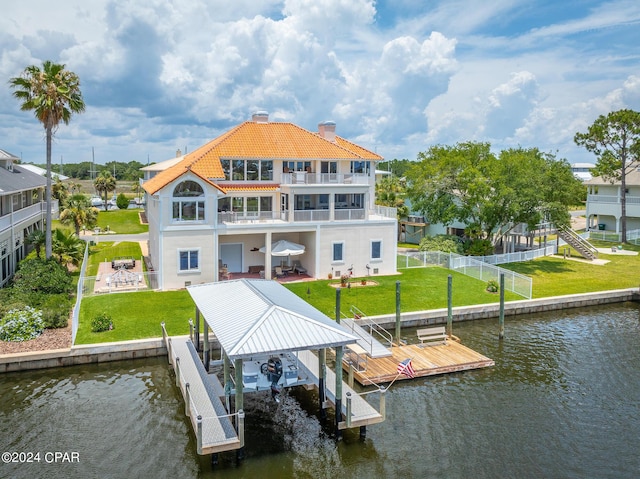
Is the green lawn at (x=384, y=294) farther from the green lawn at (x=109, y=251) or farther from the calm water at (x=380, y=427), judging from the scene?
the calm water at (x=380, y=427)

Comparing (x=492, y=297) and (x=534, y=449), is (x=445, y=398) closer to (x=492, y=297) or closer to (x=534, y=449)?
(x=534, y=449)

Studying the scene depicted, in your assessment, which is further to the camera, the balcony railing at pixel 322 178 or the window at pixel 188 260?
Answer: the balcony railing at pixel 322 178

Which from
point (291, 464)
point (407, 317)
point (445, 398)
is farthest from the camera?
point (407, 317)

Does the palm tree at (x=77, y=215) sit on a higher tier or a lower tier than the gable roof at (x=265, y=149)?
lower

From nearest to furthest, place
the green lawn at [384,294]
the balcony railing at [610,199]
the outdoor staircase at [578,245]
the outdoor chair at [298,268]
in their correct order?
1. the green lawn at [384,294]
2. the outdoor chair at [298,268]
3. the outdoor staircase at [578,245]
4. the balcony railing at [610,199]

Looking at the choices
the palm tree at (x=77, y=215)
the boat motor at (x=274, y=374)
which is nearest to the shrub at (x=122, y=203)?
the palm tree at (x=77, y=215)

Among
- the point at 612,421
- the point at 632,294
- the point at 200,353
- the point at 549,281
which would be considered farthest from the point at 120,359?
the point at 632,294
